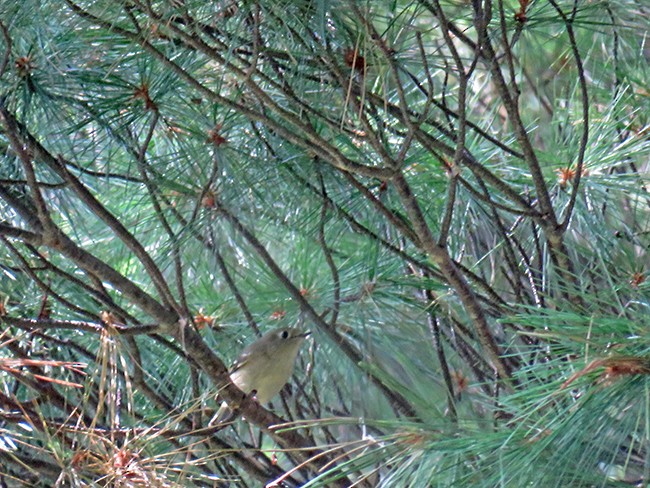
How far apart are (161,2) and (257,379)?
99cm

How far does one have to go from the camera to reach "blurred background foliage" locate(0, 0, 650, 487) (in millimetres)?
1148

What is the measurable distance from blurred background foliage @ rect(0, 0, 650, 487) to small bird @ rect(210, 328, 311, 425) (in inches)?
1.5

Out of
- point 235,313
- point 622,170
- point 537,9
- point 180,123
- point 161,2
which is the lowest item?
point 622,170

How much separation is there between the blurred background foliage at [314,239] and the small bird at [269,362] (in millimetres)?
38

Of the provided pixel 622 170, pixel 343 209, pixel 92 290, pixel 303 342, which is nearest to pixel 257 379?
pixel 303 342

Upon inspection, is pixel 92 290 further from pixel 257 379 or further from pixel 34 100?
pixel 257 379

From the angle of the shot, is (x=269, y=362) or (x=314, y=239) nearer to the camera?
(x=314, y=239)

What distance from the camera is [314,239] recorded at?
2061mm

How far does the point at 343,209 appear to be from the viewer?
1.83 metres

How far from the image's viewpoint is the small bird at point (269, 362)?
7.00 feet

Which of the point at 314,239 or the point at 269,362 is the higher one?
the point at 314,239

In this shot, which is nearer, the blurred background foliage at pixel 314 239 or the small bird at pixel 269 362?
the blurred background foliage at pixel 314 239

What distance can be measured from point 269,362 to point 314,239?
297mm

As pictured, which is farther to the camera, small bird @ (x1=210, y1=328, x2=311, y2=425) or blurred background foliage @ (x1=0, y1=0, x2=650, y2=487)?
small bird @ (x1=210, y1=328, x2=311, y2=425)
